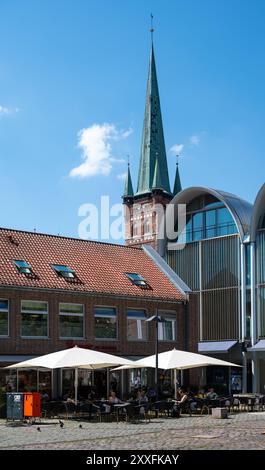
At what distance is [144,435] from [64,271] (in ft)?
53.2

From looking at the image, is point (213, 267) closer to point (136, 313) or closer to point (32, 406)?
point (136, 313)

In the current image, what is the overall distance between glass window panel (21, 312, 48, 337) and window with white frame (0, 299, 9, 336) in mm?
775

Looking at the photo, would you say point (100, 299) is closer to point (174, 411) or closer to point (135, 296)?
point (135, 296)

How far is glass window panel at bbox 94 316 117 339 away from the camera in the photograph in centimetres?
3441

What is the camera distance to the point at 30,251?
115 ft

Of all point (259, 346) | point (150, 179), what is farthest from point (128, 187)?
point (259, 346)

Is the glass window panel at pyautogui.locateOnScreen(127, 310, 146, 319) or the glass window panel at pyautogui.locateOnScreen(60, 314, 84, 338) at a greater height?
the glass window panel at pyautogui.locateOnScreen(127, 310, 146, 319)

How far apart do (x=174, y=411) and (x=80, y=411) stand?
343cm

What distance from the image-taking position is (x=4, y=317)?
1228 inches

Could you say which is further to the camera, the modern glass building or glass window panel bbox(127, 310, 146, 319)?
the modern glass building

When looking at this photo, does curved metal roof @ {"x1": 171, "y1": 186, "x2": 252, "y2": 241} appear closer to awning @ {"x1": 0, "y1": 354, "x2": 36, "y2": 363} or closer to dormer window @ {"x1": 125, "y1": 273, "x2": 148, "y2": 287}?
dormer window @ {"x1": 125, "y1": 273, "x2": 148, "y2": 287}

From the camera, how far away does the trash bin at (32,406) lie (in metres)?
24.4

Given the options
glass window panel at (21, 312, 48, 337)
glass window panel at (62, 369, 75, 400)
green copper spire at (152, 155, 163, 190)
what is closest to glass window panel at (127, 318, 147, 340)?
glass window panel at (62, 369, 75, 400)

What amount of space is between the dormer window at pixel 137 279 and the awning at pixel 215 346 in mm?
9341
